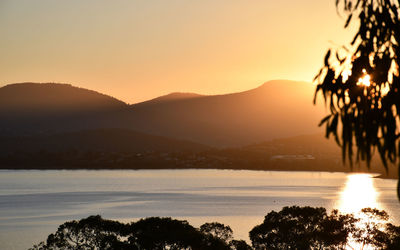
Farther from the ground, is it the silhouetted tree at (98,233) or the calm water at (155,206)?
the silhouetted tree at (98,233)

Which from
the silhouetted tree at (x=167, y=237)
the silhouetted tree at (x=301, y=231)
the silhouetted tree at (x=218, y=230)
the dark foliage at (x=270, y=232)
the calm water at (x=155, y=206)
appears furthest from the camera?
the calm water at (x=155, y=206)

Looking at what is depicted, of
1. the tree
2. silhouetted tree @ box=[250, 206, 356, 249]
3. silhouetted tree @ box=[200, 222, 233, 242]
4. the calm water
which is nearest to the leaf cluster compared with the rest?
the tree

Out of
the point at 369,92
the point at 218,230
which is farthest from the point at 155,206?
the point at 369,92

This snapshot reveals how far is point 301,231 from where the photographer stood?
47.3 metres

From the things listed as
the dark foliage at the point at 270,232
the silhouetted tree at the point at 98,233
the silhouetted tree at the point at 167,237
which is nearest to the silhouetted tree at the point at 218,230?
the dark foliage at the point at 270,232

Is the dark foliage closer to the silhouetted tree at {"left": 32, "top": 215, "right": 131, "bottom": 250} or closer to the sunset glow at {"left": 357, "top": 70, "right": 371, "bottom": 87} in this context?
the silhouetted tree at {"left": 32, "top": 215, "right": 131, "bottom": 250}

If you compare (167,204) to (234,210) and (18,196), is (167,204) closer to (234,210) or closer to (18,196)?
(234,210)

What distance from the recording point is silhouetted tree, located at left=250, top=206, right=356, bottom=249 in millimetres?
46281

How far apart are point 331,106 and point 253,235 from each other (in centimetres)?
4018

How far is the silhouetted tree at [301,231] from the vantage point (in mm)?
46281

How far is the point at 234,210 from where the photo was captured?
447ft

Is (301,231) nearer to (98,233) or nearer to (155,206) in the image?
(98,233)

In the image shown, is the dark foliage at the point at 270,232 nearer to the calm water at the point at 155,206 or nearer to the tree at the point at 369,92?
the tree at the point at 369,92

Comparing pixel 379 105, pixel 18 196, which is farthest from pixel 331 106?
pixel 18 196
